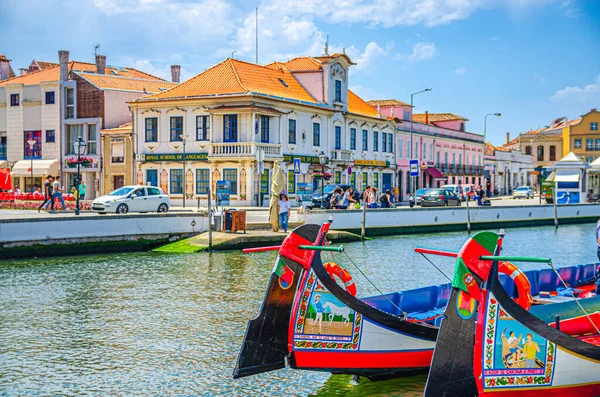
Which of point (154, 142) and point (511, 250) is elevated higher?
point (154, 142)

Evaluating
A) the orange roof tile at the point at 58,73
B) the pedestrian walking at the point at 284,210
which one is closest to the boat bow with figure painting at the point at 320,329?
the pedestrian walking at the point at 284,210

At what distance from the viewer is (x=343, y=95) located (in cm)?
Answer: 5688

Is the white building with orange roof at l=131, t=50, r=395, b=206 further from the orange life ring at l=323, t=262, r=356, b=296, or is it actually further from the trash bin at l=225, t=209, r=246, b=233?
the orange life ring at l=323, t=262, r=356, b=296

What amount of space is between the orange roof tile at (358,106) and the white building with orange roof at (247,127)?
170 cm

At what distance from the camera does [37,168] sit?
182 feet

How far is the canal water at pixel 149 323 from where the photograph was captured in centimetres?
1177

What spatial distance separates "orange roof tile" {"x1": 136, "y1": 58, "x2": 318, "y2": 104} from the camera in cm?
4831

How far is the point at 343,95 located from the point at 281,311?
4644cm

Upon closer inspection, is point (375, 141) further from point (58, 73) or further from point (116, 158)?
point (58, 73)

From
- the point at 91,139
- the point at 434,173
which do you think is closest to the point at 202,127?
the point at 91,139

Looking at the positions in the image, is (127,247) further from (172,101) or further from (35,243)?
(172,101)

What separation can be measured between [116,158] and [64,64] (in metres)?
9.26

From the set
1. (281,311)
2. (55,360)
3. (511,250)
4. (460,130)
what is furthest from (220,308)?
(460,130)

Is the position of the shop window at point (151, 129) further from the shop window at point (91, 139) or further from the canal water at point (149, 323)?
the canal water at point (149, 323)
